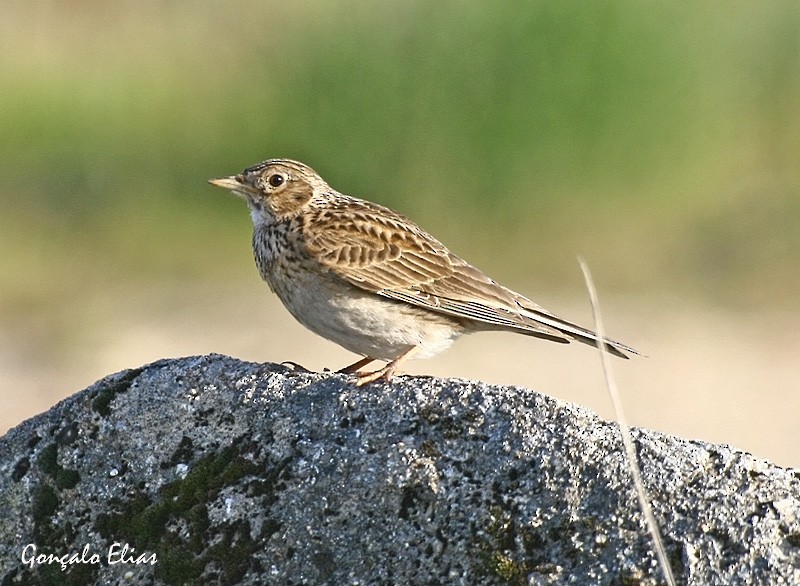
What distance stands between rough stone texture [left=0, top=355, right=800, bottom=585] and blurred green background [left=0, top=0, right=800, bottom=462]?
1058 centimetres

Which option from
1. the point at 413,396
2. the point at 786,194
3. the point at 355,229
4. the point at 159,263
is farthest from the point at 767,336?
the point at 413,396

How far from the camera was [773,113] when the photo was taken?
19531mm

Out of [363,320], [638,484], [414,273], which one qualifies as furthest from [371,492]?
[414,273]

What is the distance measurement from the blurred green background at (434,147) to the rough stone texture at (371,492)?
34.7 ft

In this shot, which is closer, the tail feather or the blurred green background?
the tail feather

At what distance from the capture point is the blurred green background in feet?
55.5

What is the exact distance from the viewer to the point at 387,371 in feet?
21.3

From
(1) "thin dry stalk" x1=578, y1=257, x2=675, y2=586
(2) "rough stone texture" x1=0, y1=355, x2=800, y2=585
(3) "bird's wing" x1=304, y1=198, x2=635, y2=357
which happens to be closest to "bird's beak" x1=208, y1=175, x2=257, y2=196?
(3) "bird's wing" x1=304, y1=198, x2=635, y2=357

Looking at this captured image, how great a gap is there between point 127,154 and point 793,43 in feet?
27.5

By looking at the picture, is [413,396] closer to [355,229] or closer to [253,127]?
[355,229]

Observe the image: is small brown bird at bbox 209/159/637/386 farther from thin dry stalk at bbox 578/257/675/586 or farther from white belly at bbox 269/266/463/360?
thin dry stalk at bbox 578/257/675/586
